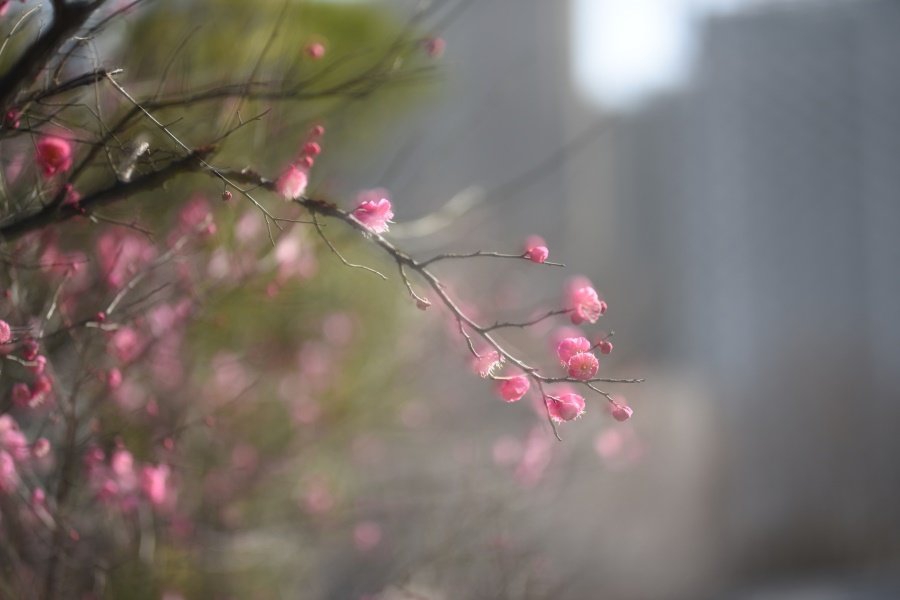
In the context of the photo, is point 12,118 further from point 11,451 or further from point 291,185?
point 11,451

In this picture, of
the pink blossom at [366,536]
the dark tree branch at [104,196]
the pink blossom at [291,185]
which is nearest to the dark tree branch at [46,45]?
the dark tree branch at [104,196]

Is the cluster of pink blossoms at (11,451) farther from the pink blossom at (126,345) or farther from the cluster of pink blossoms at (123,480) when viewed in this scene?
the pink blossom at (126,345)

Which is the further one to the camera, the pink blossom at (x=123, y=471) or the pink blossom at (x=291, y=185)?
the pink blossom at (x=123, y=471)

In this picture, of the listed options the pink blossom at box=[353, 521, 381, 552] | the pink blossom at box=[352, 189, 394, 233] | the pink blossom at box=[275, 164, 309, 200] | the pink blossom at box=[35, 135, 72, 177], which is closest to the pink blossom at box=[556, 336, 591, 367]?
the pink blossom at box=[352, 189, 394, 233]

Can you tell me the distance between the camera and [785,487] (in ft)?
16.5

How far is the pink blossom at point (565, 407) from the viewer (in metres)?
1.06

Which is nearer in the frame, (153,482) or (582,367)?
(582,367)

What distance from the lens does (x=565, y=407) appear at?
1.07m

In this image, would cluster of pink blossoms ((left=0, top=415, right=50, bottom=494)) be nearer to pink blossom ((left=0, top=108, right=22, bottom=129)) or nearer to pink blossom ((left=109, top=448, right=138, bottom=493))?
pink blossom ((left=109, top=448, right=138, bottom=493))

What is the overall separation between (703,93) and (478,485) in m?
3.63

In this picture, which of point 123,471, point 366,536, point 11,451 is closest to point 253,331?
point 366,536

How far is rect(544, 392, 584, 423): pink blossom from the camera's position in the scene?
1061 millimetres

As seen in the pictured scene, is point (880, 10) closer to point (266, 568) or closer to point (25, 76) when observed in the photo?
point (266, 568)

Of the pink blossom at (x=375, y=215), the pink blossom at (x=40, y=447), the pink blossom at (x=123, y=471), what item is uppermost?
the pink blossom at (x=375, y=215)
